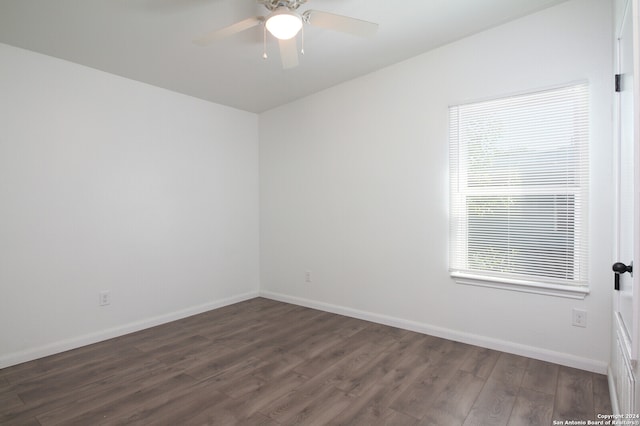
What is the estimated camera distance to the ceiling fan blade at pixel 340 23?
2.02 metres

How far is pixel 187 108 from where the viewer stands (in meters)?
3.91

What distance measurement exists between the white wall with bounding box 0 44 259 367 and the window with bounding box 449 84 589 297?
285cm

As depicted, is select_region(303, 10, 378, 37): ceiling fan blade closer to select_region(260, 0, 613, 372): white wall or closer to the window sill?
select_region(260, 0, 613, 372): white wall

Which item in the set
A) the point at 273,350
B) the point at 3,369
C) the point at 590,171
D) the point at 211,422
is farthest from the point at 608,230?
the point at 3,369

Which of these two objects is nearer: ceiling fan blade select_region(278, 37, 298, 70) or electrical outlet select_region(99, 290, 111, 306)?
ceiling fan blade select_region(278, 37, 298, 70)

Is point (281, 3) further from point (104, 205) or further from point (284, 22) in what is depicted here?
point (104, 205)

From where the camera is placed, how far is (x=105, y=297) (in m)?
3.21

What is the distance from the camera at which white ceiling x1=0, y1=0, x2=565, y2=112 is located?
7.77 feet

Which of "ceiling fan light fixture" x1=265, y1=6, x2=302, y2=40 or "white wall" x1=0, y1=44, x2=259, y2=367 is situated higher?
"ceiling fan light fixture" x1=265, y1=6, x2=302, y2=40

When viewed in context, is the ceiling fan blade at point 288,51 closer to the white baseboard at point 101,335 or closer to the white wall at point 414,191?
the white wall at point 414,191

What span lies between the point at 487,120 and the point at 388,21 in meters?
1.22

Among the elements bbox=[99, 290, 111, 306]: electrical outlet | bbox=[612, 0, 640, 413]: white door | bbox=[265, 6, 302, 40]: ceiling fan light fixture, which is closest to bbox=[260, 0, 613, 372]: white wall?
bbox=[612, 0, 640, 413]: white door

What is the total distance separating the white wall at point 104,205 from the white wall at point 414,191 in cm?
85

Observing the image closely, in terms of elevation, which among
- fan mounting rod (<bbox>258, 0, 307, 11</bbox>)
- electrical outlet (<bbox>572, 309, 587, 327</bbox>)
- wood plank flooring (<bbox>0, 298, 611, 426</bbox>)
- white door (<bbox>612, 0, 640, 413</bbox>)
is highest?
fan mounting rod (<bbox>258, 0, 307, 11</bbox>)
